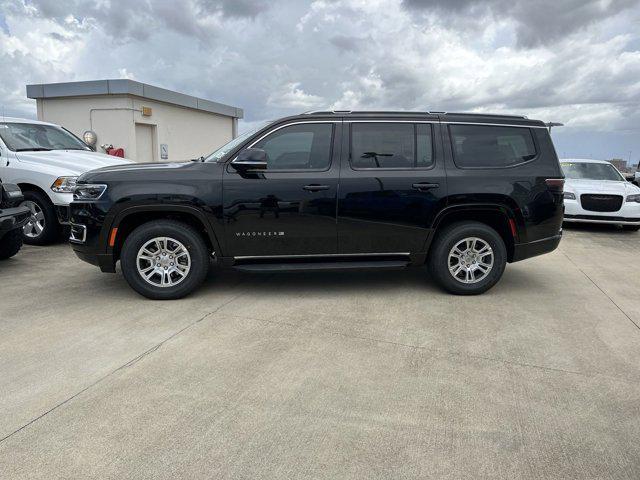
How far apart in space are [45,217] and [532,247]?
696 centimetres

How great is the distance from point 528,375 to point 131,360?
2.85 metres

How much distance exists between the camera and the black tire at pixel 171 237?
513 cm

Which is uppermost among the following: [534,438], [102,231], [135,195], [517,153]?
[517,153]

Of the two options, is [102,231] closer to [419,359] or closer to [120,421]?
[120,421]

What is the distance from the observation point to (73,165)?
8.00 meters

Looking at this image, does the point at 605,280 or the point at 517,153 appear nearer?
the point at 517,153

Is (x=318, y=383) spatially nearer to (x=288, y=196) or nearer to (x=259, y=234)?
(x=259, y=234)

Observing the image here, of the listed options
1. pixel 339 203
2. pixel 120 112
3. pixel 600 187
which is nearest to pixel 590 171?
pixel 600 187

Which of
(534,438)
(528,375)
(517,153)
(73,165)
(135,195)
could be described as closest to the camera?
(534,438)

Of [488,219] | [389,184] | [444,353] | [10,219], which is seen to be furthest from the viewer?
[10,219]

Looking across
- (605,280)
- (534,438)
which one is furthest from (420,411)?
(605,280)

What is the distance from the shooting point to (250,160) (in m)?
5.03

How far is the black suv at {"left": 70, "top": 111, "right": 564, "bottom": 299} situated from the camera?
5141 millimetres

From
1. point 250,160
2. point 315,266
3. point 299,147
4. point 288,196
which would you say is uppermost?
point 299,147
